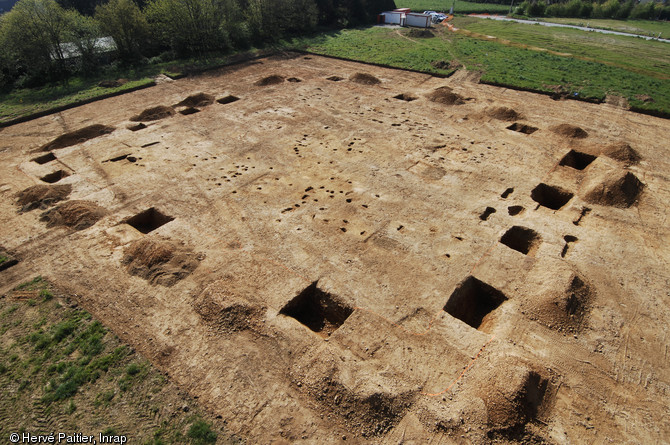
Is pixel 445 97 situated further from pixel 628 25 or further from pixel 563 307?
pixel 628 25

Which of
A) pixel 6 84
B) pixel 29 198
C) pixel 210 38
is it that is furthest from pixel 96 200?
pixel 210 38

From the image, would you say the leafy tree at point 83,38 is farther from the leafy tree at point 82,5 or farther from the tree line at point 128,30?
the leafy tree at point 82,5

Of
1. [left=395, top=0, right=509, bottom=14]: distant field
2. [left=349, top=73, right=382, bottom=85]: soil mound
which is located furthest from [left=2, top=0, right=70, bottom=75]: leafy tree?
[left=395, top=0, right=509, bottom=14]: distant field

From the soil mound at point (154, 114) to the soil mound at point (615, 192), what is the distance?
26.7m

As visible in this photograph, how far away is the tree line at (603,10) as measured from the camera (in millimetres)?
59188

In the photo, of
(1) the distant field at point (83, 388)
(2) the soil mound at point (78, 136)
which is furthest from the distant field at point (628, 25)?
(1) the distant field at point (83, 388)

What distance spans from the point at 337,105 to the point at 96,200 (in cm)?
1697

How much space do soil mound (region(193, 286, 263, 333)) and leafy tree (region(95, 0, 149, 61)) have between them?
34.1m

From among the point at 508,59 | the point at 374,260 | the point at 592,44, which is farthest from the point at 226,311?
the point at 592,44

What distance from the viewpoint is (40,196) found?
17.0 m

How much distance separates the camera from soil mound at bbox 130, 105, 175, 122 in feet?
82.3

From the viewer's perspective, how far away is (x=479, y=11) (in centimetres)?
6525

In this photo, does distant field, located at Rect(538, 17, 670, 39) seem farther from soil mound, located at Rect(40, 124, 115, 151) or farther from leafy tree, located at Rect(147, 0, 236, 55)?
soil mound, located at Rect(40, 124, 115, 151)

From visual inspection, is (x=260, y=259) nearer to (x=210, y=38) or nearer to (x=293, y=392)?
(x=293, y=392)
